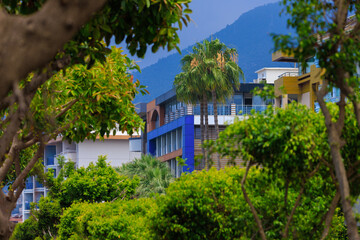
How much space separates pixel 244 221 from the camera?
12.7 metres

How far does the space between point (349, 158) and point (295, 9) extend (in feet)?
9.61

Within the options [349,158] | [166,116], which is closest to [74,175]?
[349,158]

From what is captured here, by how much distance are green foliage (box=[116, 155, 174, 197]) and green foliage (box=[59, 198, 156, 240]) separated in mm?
13992

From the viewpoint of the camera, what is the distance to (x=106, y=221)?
2873cm

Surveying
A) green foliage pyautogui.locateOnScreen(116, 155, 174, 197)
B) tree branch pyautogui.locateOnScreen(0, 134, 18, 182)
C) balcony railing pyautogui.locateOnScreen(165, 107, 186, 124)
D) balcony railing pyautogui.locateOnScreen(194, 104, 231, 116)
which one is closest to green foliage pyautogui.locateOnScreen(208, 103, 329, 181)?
tree branch pyautogui.locateOnScreen(0, 134, 18, 182)

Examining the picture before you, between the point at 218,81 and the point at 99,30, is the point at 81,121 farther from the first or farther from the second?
the point at 218,81

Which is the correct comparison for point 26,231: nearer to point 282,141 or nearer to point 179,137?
point 179,137

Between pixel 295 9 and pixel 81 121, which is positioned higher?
pixel 295 9

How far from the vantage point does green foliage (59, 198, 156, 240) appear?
91.9 feet

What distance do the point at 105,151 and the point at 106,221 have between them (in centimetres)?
7086

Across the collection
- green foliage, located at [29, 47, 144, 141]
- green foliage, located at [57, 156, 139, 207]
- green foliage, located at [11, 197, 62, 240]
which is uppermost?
green foliage, located at [29, 47, 144, 141]

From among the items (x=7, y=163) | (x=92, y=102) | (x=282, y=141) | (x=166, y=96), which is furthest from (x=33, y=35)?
(x=166, y=96)

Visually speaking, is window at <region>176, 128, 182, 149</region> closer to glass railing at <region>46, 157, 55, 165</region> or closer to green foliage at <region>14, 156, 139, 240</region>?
green foliage at <region>14, 156, 139, 240</region>

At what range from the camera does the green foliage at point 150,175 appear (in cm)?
5078
